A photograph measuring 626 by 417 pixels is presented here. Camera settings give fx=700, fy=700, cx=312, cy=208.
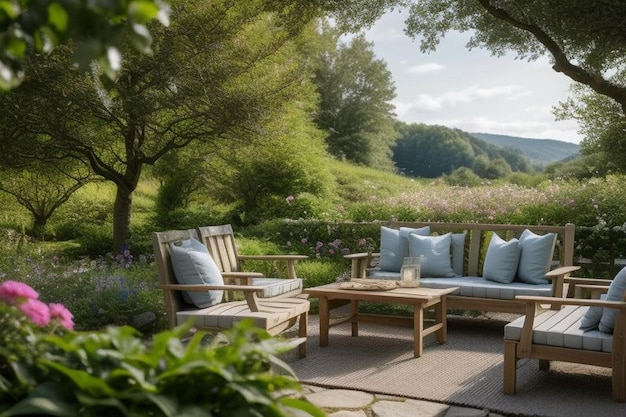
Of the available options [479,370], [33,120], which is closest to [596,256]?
[479,370]

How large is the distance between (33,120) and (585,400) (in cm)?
746

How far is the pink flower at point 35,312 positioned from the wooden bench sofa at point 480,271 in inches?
174

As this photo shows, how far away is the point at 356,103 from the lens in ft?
98.3

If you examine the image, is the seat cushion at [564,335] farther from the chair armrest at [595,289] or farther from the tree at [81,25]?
the tree at [81,25]

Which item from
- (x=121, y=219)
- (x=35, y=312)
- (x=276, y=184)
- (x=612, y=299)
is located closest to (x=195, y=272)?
(x=612, y=299)

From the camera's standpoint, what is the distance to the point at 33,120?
9.03 metres

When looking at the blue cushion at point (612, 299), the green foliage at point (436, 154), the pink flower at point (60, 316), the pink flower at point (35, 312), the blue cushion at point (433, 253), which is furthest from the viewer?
the green foliage at point (436, 154)

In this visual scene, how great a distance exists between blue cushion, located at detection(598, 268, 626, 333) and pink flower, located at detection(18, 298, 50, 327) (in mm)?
3407

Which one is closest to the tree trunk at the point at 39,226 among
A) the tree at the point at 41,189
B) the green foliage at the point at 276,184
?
the tree at the point at 41,189

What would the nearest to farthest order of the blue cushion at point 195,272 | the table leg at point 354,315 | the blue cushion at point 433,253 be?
the blue cushion at point 195,272 < the table leg at point 354,315 < the blue cushion at point 433,253

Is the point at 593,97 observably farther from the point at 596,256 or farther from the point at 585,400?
the point at 585,400

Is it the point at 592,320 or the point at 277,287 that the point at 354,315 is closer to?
the point at 277,287

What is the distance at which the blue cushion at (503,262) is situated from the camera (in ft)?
21.0

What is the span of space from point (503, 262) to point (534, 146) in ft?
149
